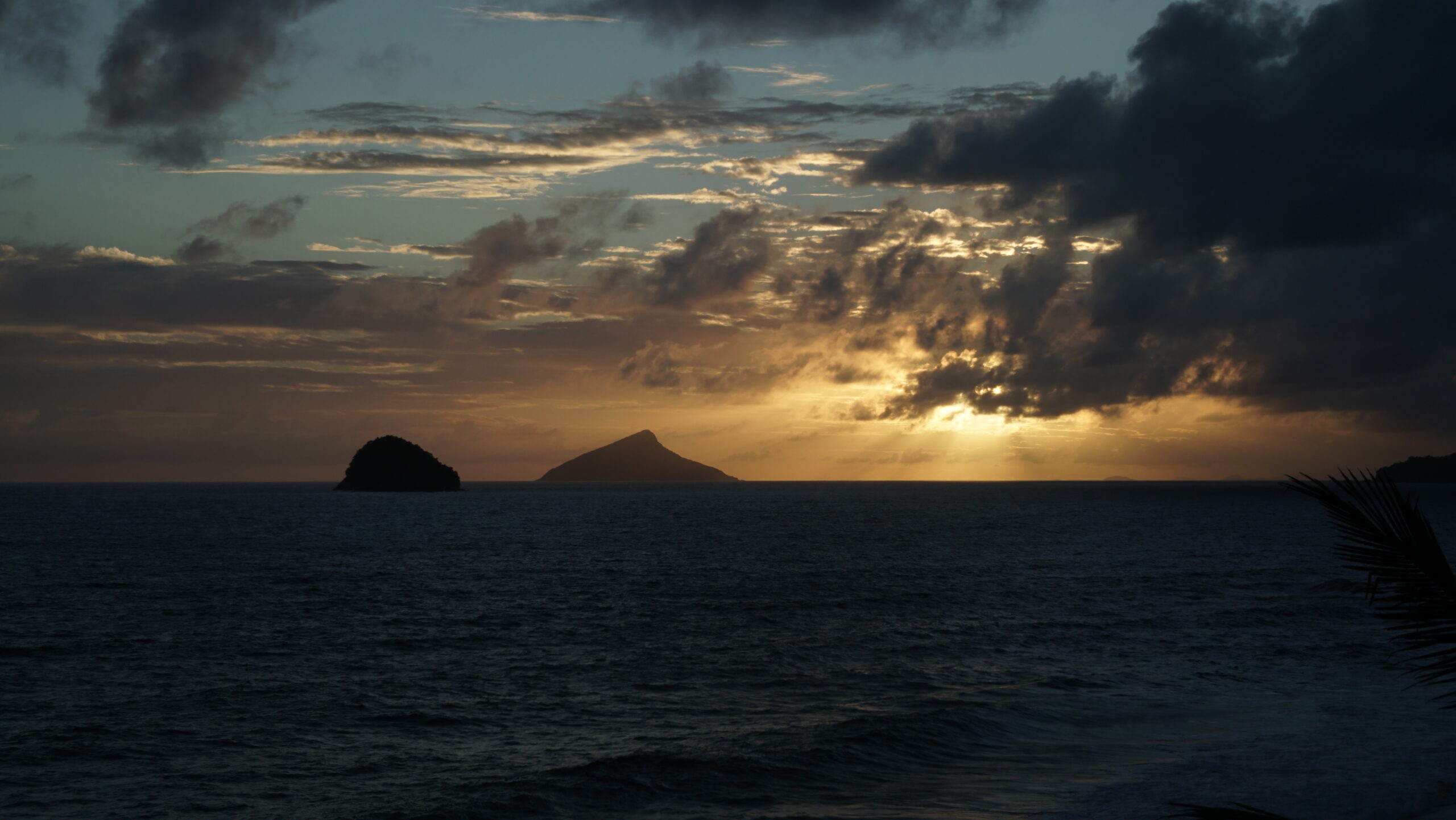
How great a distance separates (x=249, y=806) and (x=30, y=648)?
86.7ft

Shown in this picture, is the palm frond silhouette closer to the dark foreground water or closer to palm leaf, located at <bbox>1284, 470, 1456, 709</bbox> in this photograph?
palm leaf, located at <bbox>1284, 470, 1456, 709</bbox>

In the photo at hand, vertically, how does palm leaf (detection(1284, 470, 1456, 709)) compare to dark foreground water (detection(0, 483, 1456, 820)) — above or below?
above

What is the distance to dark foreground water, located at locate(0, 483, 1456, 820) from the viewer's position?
2300 centimetres

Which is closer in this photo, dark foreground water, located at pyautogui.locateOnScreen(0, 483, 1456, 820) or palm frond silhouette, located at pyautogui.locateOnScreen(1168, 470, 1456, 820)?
palm frond silhouette, located at pyautogui.locateOnScreen(1168, 470, 1456, 820)

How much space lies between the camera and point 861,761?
25750 mm

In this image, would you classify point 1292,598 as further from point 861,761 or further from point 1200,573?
point 861,761

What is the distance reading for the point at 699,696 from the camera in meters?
32.9

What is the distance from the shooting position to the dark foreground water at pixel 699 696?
23.0m

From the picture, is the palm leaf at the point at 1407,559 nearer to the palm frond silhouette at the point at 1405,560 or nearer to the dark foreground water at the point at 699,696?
the palm frond silhouette at the point at 1405,560

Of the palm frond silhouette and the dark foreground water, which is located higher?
the palm frond silhouette

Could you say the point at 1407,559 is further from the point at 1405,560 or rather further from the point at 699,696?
the point at 699,696

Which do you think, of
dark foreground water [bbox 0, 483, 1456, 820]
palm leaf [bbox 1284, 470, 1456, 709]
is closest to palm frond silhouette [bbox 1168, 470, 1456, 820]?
palm leaf [bbox 1284, 470, 1456, 709]

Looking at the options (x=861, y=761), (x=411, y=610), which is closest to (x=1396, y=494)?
(x=861, y=761)

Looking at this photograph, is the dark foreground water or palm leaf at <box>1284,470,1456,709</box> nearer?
palm leaf at <box>1284,470,1456,709</box>
